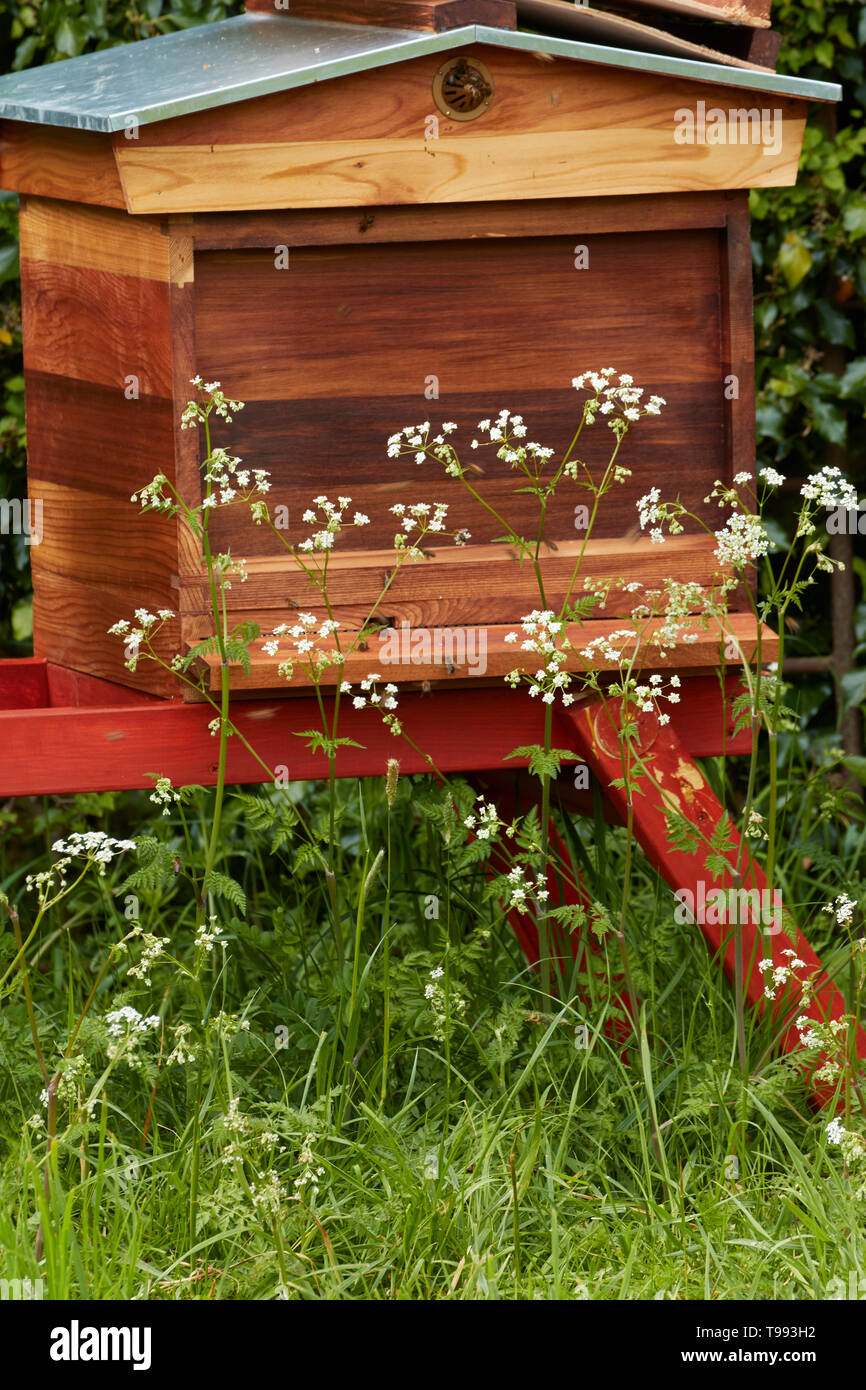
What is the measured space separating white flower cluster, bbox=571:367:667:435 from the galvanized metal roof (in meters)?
0.56

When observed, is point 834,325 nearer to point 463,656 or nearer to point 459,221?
point 459,221

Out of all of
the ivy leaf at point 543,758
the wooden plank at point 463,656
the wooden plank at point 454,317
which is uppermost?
the wooden plank at point 454,317

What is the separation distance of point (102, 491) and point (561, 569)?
0.90 m

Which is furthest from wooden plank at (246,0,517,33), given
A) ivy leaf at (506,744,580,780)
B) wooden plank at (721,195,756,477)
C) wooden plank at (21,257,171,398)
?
ivy leaf at (506,744,580,780)

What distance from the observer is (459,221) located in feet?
9.40

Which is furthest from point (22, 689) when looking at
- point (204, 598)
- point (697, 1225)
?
point (697, 1225)

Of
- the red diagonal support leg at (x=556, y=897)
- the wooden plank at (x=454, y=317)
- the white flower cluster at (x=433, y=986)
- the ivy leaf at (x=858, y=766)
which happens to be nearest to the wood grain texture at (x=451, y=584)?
the wooden plank at (x=454, y=317)

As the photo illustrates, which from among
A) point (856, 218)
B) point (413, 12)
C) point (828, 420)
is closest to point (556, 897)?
point (828, 420)

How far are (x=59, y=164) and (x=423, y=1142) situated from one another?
6.43ft

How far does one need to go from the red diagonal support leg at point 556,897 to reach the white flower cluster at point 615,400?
81cm

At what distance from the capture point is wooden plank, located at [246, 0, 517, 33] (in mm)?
2842

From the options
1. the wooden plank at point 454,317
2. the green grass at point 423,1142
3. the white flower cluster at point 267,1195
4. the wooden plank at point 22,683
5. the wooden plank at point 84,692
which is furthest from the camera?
the wooden plank at point 22,683

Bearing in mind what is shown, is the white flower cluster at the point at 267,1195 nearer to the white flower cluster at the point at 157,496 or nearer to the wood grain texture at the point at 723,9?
the white flower cluster at the point at 157,496

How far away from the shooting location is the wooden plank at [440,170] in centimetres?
269
